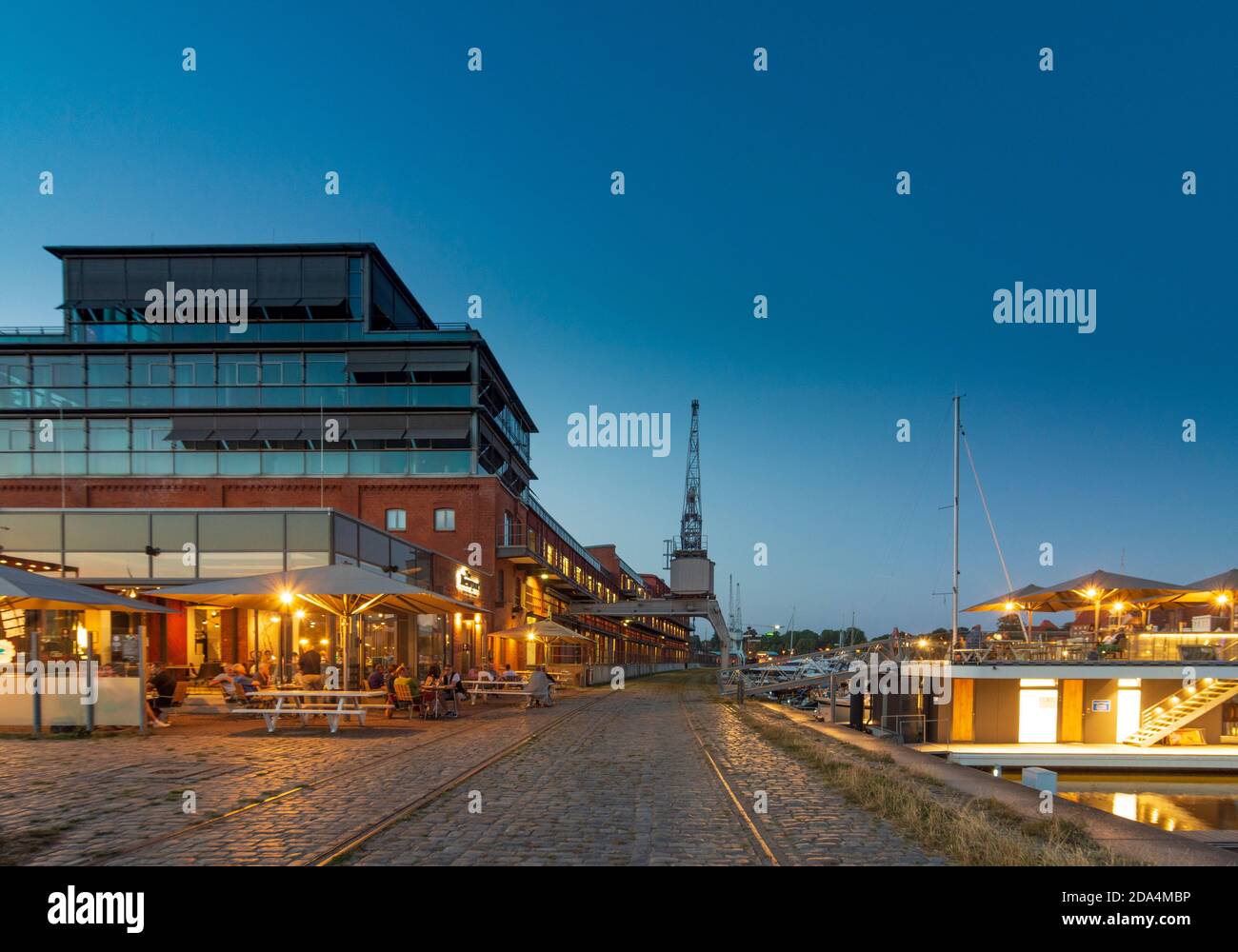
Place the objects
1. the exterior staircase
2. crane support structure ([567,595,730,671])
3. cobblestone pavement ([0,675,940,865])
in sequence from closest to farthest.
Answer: cobblestone pavement ([0,675,940,865])
the exterior staircase
crane support structure ([567,595,730,671])

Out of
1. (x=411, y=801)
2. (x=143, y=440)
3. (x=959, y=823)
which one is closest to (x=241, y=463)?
(x=143, y=440)

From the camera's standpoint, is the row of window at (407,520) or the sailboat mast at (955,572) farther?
the row of window at (407,520)

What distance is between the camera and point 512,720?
21625mm

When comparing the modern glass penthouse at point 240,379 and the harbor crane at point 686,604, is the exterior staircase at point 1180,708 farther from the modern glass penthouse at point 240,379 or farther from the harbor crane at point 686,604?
the modern glass penthouse at point 240,379

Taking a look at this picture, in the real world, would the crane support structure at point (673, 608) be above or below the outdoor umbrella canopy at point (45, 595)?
below

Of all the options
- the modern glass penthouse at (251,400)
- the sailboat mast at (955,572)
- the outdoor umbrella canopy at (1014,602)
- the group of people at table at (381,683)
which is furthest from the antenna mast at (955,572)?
the modern glass penthouse at (251,400)

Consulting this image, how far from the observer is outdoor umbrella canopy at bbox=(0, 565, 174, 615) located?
47.9ft

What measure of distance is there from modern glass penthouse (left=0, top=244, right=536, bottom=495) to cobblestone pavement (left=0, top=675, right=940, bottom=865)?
29043mm

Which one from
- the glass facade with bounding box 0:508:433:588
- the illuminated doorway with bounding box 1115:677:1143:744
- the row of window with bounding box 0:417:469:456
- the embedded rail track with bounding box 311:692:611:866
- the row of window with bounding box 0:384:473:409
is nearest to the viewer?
the embedded rail track with bounding box 311:692:611:866

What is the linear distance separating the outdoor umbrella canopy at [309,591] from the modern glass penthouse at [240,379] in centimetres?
2518

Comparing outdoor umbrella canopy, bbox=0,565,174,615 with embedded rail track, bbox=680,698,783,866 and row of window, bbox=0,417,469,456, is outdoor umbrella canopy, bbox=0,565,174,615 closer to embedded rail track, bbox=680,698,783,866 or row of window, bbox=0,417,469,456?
embedded rail track, bbox=680,698,783,866

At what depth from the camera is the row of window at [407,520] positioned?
44469mm

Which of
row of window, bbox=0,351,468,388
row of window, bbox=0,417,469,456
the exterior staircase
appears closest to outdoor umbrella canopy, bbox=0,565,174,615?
row of window, bbox=0,417,469,456
